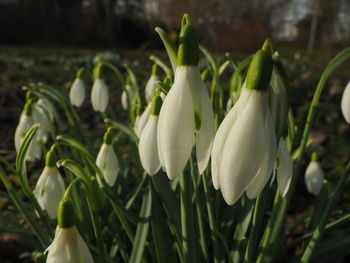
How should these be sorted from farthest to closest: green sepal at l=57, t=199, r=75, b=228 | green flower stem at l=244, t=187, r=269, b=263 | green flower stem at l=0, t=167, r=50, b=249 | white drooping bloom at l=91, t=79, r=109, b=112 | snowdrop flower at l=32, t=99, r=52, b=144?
1. white drooping bloom at l=91, t=79, r=109, b=112
2. snowdrop flower at l=32, t=99, r=52, b=144
3. green flower stem at l=0, t=167, r=50, b=249
4. green flower stem at l=244, t=187, r=269, b=263
5. green sepal at l=57, t=199, r=75, b=228

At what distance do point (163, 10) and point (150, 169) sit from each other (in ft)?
52.7

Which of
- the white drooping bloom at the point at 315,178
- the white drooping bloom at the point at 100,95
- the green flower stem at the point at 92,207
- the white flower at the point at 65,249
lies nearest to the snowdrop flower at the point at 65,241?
the white flower at the point at 65,249

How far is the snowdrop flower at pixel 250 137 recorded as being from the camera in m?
0.68

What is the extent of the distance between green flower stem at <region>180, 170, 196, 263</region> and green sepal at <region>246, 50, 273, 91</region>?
39 centimetres

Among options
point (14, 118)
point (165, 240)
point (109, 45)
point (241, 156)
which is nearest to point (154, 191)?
point (165, 240)

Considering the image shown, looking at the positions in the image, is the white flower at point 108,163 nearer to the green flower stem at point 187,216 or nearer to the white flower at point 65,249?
the green flower stem at point 187,216

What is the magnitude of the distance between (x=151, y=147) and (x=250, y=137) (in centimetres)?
38

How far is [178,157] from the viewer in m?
0.77

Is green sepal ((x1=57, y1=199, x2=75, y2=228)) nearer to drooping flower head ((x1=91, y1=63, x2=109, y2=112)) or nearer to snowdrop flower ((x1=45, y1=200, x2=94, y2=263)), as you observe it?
snowdrop flower ((x1=45, y1=200, x2=94, y2=263))

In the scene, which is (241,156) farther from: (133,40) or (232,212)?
(133,40)

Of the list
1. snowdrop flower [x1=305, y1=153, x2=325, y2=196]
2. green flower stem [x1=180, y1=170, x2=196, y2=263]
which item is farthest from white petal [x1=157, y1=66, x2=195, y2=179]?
snowdrop flower [x1=305, y1=153, x2=325, y2=196]

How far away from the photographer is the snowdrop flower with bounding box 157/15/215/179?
757 mm

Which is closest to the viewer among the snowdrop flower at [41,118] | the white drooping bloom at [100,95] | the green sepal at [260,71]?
the green sepal at [260,71]

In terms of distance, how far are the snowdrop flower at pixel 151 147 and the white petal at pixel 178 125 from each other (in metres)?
0.23
